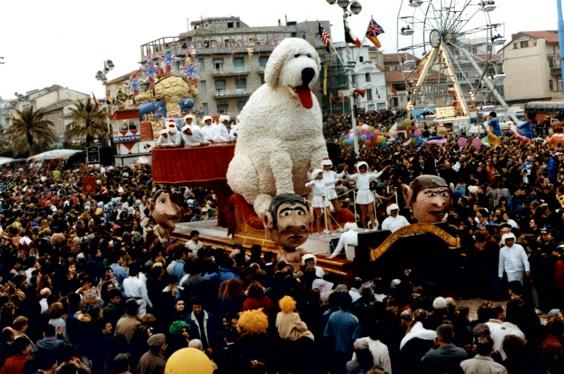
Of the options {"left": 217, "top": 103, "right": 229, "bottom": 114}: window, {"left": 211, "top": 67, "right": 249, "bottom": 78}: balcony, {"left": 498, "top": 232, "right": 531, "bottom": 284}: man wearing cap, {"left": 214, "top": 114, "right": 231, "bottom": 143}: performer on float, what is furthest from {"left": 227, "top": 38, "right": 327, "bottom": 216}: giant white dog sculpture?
{"left": 217, "top": 103, "right": 229, "bottom": 114}: window

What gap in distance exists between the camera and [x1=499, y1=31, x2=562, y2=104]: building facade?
7769 cm

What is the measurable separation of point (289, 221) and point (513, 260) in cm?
366

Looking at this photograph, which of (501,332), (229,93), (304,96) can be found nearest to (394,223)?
(304,96)

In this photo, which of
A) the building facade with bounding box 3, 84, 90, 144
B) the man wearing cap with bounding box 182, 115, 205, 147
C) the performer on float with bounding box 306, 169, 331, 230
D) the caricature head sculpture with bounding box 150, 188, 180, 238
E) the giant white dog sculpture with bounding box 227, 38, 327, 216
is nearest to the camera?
the performer on float with bounding box 306, 169, 331, 230

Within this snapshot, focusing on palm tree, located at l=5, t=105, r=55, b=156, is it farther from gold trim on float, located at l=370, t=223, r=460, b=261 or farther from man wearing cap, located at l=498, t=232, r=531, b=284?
man wearing cap, located at l=498, t=232, r=531, b=284

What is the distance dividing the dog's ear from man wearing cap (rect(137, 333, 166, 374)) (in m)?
8.64

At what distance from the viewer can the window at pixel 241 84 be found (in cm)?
6950

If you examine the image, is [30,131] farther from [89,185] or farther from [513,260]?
[513,260]

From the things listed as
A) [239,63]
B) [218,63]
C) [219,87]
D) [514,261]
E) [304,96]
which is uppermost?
[218,63]

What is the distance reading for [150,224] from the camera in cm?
1825

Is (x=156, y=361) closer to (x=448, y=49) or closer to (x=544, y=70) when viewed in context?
(x=448, y=49)

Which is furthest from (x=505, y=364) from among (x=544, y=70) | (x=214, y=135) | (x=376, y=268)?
(x=544, y=70)

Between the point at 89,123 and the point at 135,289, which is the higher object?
the point at 89,123

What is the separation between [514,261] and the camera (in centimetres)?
1092
